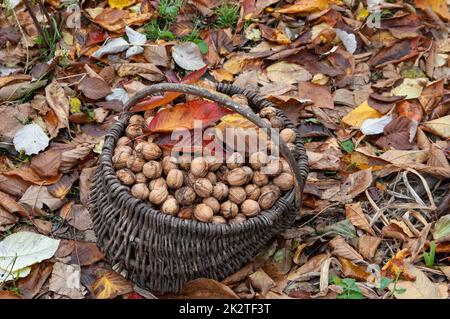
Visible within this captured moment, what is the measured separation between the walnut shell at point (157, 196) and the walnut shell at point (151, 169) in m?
0.06

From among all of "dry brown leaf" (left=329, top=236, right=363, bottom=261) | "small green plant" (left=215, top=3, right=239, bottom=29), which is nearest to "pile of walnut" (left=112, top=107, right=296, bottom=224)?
"dry brown leaf" (left=329, top=236, right=363, bottom=261)

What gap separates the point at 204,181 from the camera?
61.8 inches

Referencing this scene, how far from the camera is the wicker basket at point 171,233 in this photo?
4.94 ft

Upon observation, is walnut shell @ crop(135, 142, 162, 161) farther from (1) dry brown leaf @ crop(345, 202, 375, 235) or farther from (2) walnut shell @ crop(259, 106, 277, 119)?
(1) dry brown leaf @ crop(345, 202, 375, 235)

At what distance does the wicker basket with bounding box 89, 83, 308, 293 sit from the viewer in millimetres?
1506

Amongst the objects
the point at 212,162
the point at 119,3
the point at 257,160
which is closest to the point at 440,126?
the point at 257,160

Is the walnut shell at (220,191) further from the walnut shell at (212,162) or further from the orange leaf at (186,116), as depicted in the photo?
the orange leaf at (186,116)

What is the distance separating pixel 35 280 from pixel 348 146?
3.57ft

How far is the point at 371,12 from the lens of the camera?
2.48m

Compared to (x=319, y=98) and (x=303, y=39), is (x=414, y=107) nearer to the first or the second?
(x=319, y=98)

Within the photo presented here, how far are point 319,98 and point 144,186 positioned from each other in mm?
891
